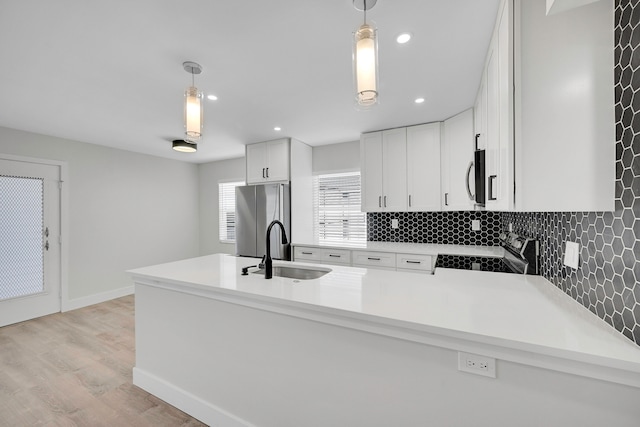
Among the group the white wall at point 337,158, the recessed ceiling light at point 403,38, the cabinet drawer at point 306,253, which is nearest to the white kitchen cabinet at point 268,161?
the white wall at point 337,158

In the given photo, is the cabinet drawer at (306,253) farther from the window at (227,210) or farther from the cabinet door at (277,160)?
the window at (227,210)

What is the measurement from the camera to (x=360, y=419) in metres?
1.22

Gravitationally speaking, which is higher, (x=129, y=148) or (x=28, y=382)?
(x=129, y=148)

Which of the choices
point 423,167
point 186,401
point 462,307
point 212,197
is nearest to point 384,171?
point 423,167

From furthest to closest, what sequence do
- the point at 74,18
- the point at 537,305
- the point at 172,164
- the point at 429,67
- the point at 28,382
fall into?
the point at 172,164 < the point at 28,382 < the point at 429,67 < the point at 74,18 < the point at 537,305

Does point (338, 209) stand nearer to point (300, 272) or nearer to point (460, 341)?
point (300, 272)

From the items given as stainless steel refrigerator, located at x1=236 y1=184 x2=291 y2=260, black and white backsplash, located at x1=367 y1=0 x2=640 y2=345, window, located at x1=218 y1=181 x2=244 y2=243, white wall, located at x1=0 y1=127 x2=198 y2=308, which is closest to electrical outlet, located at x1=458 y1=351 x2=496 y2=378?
black and white backsplash, located at x1=367 y1=0 x2=640 y2=345

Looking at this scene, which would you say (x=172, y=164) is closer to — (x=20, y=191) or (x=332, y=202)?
(x=20, y=191)

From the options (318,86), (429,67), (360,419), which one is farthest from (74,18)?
(360,419)

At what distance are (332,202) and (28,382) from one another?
3.72 metres

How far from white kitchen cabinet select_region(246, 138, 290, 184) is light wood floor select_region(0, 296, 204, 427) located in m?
2.53

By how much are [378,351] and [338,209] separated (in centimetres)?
321

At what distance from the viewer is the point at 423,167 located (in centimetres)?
331

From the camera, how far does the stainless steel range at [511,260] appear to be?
175 cm
